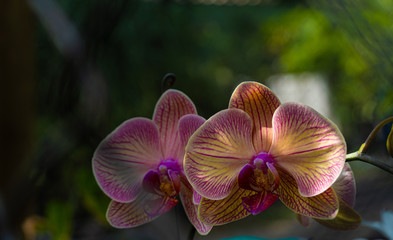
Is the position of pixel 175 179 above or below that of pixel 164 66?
above

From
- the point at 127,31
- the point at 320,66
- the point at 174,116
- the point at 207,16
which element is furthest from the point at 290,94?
the point at 174,116

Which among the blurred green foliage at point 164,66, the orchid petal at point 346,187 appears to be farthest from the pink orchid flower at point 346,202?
the blurred green foliage at point 164,66

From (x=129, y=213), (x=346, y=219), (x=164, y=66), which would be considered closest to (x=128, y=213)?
(x=129, y=213)

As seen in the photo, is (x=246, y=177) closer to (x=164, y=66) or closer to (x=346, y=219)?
(x=346, y=219)

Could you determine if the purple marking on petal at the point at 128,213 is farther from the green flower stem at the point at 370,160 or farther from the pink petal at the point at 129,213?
the green flower stem at the point at 370,160

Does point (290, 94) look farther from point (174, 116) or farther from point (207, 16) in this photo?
point (174, 116)

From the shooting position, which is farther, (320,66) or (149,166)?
(320,66)
